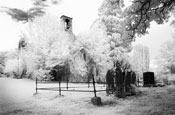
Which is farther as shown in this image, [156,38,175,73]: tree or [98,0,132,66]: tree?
[156,38,175,73]: tree

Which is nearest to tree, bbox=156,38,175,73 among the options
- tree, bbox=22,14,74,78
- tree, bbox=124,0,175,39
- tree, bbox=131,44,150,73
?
tree, bbox=131,44,150,73

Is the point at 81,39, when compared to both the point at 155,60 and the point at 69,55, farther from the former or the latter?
Answer: the point at 155,60

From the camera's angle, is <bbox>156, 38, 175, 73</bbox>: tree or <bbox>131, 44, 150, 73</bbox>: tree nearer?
<bbox>156, 38, 175, 73</bbox>: tree

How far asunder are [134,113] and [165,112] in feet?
3.63

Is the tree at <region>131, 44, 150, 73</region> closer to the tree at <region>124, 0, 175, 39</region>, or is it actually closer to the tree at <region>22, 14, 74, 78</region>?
the tree at <region>22, 14, 74, 78</region>

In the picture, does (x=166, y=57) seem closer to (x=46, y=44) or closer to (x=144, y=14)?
(x=46, y=44)

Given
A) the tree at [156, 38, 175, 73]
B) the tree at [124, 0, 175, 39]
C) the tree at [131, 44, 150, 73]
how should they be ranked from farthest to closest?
the tree at [131, 44, 150, 73] → the tree at [156, 38, 175, 73] → the tree at [124, 0, 175, 39]

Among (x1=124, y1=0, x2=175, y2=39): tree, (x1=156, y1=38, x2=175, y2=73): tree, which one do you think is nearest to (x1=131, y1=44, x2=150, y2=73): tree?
(x1=156, y1=38, x2=175, y2=73): tree

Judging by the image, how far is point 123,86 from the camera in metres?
10.9

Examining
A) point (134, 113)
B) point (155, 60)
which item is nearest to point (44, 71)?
point (134, 113)

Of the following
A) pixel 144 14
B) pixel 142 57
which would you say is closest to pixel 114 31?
pixel 144 14

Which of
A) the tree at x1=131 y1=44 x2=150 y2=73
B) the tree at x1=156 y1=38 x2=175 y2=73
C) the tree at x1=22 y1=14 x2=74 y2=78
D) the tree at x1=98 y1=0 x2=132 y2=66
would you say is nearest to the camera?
the tree at x1=22 y1=14 x2=74 y2=78

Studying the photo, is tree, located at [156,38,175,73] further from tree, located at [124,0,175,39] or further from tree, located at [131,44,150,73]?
tree, located at [124,0,175,39]

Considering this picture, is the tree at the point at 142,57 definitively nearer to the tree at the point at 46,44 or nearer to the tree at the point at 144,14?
the tree at the point at 46,44
